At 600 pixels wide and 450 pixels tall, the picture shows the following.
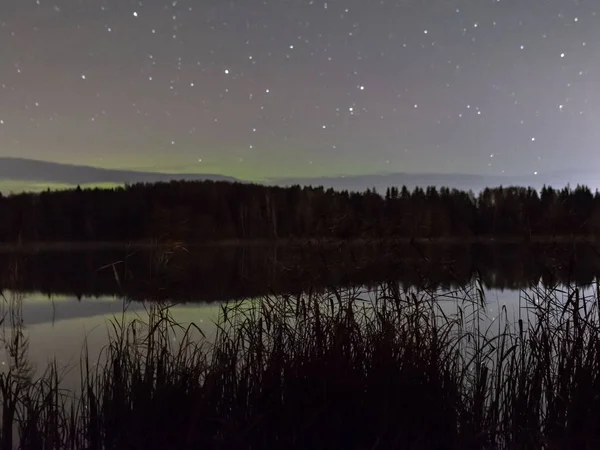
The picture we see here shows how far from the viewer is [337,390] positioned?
3.36 metres

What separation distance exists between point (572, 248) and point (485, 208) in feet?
44.9

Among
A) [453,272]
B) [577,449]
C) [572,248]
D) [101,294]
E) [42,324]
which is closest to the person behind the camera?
[577,449]

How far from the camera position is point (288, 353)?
3713mm

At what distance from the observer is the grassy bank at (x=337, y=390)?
3.27 meters

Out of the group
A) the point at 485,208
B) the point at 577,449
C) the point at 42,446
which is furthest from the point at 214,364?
the point at 485,208

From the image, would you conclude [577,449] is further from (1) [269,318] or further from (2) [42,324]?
(2) [42,324]

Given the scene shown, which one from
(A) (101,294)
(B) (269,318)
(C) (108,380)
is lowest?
(A) (101,294)

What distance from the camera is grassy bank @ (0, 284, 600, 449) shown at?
3271mm

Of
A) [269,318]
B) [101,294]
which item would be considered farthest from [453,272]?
[101,294]

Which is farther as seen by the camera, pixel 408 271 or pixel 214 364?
pixel 408 271

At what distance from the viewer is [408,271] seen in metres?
4.52

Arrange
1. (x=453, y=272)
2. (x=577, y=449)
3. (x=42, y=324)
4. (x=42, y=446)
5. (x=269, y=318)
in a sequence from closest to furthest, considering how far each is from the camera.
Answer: (x=577, y=449)
(x=42, y=446)
(x=269, y=318)
(x=453, y=272)
(x=42, y=324)

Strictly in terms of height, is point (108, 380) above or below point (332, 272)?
below

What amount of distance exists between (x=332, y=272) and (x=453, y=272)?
108 centimetres
